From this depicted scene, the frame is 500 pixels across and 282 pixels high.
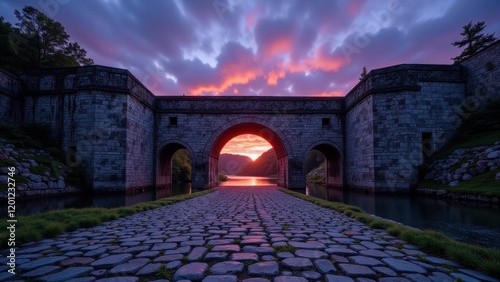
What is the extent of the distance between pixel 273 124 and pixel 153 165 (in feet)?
32.8

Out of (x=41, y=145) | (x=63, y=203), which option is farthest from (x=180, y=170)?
(x=63, y=203)

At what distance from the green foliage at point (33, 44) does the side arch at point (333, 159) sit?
2423 cm

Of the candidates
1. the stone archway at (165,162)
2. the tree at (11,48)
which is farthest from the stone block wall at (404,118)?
the tree at (11,48)

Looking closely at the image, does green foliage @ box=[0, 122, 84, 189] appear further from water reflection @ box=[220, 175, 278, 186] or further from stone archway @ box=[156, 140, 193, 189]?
water reflection @ box=[220, 175, 278, 186]

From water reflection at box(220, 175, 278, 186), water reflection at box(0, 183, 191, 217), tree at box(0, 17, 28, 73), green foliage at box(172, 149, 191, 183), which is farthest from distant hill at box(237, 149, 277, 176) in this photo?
water reflection at box(0, 183, 191, 217)

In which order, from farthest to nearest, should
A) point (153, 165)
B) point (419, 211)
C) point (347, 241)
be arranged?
1. point (153, 165)
2. point (419, 211)
3. point (347, 241)

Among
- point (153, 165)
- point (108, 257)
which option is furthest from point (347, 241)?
point (153, 165)

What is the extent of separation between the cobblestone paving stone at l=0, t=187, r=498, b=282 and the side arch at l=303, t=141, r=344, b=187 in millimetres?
16521

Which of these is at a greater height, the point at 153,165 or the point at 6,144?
the point at 6,144

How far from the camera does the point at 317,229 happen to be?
14.9 ft

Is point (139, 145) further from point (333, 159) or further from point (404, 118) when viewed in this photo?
point (404, 118)

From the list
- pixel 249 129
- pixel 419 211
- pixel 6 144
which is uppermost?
pixel 249 129

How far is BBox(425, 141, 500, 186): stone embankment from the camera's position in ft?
38.2

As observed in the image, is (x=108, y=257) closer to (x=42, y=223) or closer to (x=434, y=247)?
(x=42, y=223)
